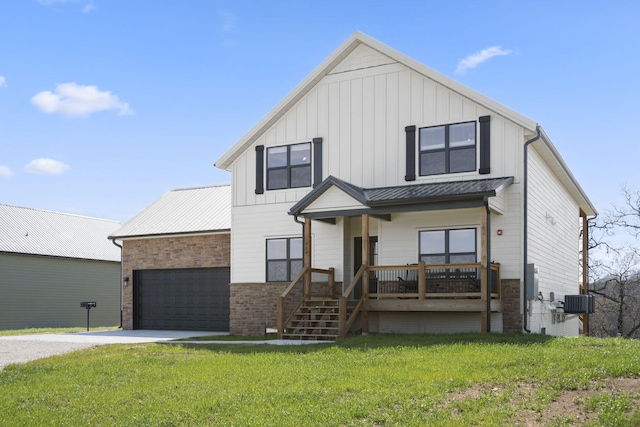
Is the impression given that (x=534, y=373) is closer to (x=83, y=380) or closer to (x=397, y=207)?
(x=83, y=380)

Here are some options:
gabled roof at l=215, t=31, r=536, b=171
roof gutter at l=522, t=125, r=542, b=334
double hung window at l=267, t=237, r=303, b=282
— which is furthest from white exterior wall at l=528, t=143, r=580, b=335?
double hung window at l=267, t=237, r=303, b=282

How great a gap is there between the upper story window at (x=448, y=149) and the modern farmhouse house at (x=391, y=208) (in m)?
0.03

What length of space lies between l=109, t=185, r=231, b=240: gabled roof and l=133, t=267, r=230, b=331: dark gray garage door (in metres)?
1.44

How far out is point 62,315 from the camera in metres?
32.8

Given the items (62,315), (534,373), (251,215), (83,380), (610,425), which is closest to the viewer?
(610,425)

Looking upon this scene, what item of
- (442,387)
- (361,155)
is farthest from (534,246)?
(442,387)

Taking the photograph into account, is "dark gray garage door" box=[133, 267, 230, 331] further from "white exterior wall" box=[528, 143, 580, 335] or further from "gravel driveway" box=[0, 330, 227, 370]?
"white exterior wall" box=[528, 143, 580, 335]

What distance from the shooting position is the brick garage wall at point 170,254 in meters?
24.2

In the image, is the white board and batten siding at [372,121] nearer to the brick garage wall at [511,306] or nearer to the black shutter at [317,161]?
the black shutter at [317,161]

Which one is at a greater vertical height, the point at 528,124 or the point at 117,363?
the point at 528,124

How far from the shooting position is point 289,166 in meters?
21.7

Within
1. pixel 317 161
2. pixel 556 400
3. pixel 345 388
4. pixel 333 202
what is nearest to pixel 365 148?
pixel 317 161

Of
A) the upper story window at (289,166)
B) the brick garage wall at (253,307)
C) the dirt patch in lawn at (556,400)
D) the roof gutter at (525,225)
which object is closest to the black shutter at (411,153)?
the roof gutter at (525,225)

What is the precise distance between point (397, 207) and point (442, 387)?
9056 millimetres
